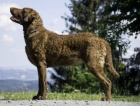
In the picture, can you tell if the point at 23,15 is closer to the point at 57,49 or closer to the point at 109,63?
the point at 57,49

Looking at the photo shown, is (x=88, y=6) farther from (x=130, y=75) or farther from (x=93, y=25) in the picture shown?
(x=130, y=75)

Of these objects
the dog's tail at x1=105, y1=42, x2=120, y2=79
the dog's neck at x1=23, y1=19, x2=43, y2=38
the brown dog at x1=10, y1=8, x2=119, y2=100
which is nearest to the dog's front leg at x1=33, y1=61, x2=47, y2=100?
the brown dog at x1=10, y1=8, x2=119, y2=100

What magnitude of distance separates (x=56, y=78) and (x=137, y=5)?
20.4 m

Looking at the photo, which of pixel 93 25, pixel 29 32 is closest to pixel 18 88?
pixel 29 32

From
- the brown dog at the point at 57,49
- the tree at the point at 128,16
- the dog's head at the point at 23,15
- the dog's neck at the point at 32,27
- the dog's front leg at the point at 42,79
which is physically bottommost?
the dog's front leg at the point at 42,79

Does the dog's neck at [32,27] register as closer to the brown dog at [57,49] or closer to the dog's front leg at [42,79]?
the brown dog at [57,49]

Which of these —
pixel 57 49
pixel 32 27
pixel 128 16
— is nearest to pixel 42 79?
pixel 57 49

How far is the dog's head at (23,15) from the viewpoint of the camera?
38.8 ft

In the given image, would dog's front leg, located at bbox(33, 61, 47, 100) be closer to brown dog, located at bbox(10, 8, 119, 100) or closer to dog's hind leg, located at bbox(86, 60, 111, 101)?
brown dog, located at bbox(10, 8, 119, 100)

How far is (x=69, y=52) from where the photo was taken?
11.8 m

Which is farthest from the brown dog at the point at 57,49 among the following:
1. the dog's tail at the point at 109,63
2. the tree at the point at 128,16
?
the tree at the point at 128,16

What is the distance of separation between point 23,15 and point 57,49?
4.20 ft

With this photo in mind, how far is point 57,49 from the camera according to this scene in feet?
38.8

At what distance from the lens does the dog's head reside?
1184 centimetres
